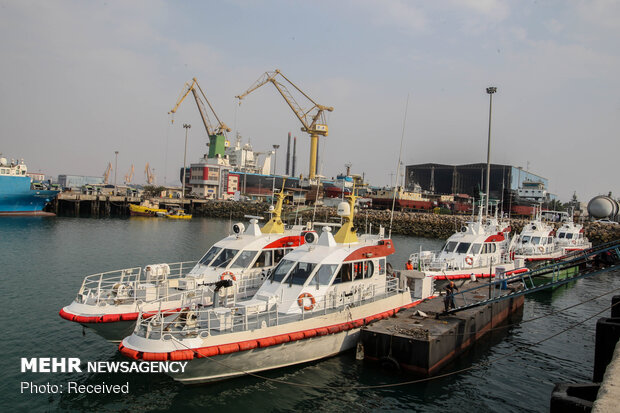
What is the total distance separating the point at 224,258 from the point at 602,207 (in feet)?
44.4

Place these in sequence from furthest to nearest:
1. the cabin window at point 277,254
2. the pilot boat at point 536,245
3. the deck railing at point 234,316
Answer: the pilot boat at point 536,245 → the cabin window at point 277,254 → the deck railing at point 234,316

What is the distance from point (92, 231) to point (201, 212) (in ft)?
144

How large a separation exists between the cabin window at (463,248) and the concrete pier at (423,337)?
A: 9.27 metres

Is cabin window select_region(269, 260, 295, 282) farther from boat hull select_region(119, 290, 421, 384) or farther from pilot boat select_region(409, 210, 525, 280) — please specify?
pilot boat select_region(409, 210, 525, 280)

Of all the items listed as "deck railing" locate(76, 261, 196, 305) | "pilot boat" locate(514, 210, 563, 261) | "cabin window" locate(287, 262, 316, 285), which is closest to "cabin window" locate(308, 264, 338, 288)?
"cabin window" locate(287, 262, 316, 285)

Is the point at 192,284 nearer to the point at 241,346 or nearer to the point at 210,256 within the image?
the point at 210,256

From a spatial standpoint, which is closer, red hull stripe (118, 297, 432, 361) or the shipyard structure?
red hull stripe (118, 297, 432, 361)

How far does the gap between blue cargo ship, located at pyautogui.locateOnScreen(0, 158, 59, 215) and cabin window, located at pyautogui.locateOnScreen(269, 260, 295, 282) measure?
2645 inches

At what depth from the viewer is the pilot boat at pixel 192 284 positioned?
1267 cm

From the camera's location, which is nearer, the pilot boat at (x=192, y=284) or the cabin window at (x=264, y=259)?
the pilot boat at (x=192, y=284)

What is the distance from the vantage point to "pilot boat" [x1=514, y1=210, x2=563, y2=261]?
33.0 metres

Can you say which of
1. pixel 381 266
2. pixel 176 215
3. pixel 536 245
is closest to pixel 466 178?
pixel 176 215

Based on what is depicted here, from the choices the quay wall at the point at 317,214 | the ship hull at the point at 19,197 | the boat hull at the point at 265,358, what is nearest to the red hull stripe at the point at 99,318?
the boat hull at the point at 265,358

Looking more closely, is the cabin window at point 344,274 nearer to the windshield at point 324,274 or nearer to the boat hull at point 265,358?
the windshield at point 324,274
